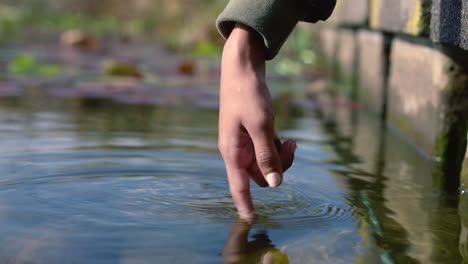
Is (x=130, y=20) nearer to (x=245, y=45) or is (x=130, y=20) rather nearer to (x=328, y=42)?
(x=328, y=42)

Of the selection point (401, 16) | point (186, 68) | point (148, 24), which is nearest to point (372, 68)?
point (401, 16)

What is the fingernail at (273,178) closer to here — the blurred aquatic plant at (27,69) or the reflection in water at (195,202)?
the reflection in water at (195,202)

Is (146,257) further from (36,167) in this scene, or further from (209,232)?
(36,167)

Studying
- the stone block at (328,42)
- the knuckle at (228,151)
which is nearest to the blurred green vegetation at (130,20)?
the stone block at (328,42)

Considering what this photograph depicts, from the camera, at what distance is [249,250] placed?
4.45 feet

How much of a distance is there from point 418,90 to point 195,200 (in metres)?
1.41

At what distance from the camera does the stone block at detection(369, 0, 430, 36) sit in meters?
2.42

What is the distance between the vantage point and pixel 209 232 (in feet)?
4.80

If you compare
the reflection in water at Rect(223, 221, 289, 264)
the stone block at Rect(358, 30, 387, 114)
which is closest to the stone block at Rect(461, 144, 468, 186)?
the reflection in water at Rect(223, 221, 289, 264)

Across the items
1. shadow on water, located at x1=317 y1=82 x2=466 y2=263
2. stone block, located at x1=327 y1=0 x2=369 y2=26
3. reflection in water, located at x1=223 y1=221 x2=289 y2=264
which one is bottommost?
shadow on water, located at x1=317 y1=82 x2=466 y2=263

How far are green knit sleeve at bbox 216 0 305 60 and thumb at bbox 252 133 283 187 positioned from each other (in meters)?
0.22

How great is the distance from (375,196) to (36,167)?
1050mm

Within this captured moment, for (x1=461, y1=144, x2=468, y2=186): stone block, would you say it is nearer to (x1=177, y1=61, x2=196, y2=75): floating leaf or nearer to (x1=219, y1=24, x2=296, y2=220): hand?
(x1=219, y1=24, x2=296, y2=220): hand

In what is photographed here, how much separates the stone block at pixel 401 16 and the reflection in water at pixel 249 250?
4.25 ft
